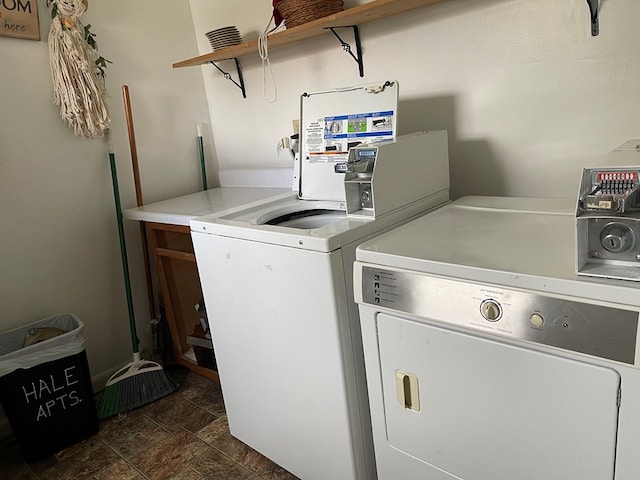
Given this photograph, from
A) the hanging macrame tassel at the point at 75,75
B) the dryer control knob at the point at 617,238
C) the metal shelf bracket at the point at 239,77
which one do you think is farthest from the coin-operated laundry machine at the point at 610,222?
the hanging macrame tassel at the point at 75,75

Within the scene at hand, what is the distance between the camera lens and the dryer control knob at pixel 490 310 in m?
0.98

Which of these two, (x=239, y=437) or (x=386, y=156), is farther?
(x=239, y=437)

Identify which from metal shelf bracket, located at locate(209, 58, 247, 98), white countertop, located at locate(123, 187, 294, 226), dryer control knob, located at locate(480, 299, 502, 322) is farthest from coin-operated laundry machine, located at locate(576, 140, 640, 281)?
metal shelf bracket, located at locate(209, 58, 247, 98)

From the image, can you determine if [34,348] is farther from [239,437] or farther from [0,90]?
[0,90]

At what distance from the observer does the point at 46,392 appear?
1973 mm

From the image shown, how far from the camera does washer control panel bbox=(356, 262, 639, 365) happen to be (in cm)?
85

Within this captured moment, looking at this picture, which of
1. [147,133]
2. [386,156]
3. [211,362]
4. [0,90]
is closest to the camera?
[386,156]

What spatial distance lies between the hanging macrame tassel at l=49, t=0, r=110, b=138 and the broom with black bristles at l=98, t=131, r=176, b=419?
0.16m

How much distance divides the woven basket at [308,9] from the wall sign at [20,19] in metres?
1.13

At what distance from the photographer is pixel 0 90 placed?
6.74 feet

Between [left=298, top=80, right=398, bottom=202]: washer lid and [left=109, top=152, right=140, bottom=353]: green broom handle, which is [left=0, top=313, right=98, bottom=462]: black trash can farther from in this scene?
[left=298, top=80, right=398, bottom=202]: washer lid

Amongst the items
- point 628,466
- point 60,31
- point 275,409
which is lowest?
point 275,409

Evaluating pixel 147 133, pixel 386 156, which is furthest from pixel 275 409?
pixel 147 133

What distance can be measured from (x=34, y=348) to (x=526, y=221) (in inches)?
75.0
